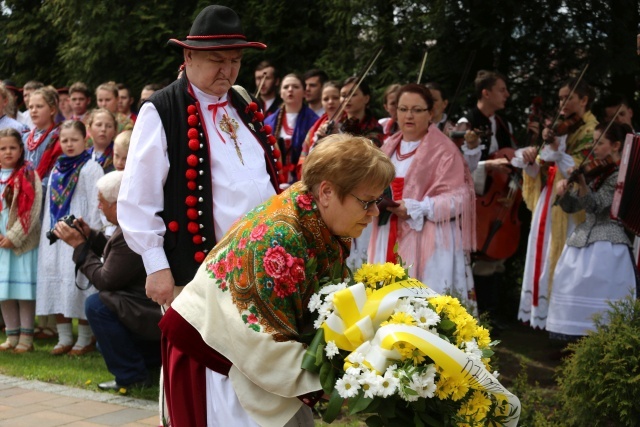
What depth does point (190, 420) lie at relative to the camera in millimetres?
3482

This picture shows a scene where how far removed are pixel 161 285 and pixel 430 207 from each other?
2.80 metres

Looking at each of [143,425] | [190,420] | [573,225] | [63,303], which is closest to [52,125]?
[63,303]

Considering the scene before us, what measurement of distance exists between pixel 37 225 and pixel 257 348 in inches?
213

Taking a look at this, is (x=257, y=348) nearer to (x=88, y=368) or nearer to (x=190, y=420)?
(x=190, y=420)

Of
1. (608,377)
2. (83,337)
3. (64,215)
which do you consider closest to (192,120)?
(608,377)

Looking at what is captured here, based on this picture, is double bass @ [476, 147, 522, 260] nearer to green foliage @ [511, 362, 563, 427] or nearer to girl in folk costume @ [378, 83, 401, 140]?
girl in folk costume @ [378, 83, 401, 140]

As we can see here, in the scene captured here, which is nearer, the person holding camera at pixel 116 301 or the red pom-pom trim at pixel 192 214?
the red pom-pom trim at pixel 192 214

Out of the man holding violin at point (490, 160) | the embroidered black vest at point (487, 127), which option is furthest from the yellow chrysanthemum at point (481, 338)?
the embroidered black vest at point (487, 127)

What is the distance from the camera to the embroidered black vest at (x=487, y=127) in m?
8.04

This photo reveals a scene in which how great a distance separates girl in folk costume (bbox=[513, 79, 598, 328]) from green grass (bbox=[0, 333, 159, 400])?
9.96 ft

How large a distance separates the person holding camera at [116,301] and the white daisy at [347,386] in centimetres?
333

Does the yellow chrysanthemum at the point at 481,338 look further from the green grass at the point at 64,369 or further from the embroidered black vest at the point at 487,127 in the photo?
the embroidered black vest at the point at 487,127

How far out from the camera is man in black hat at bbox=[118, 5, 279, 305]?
407 centimetres

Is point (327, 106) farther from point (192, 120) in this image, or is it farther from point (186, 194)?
point (186, 194)
